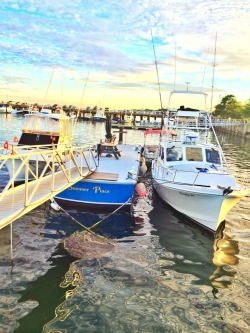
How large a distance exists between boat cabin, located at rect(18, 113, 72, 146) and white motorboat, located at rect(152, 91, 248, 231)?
24.8ft

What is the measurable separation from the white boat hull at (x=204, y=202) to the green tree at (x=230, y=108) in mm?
108782

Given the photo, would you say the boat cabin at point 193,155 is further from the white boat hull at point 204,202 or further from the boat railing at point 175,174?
the white boat hull at point 204,202

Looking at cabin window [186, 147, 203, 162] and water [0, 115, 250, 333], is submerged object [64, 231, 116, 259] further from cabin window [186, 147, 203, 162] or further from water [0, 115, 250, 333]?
cabin window [186, 147, 203, 162]

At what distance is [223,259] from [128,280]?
3500 mm

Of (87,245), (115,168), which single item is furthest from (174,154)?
(87,245)

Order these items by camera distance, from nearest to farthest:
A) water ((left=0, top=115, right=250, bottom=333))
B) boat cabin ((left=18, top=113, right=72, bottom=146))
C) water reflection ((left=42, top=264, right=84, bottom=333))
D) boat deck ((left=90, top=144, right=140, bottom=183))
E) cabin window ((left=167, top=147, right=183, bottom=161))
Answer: water reflection ((left=42, top=264, right=84, bottom=333)) < water ((left=0, top=115, right=250, bottom=333)) < boat deck ((left=90, top=144, right=140, bottom=183)) < cabin window ((left=167, top=147, right=183, bottom=161)) < boat cabin ((left=18, top=113, right=72, bottom=146))

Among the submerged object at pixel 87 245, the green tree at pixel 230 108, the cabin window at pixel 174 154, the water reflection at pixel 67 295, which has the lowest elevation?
the water reflection at pixel 67 295

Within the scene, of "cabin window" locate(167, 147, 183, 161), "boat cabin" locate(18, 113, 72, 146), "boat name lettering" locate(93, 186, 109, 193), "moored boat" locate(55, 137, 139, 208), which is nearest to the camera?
"moored boat" locate(55, 137, 139, 208)

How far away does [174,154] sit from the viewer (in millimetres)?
16203

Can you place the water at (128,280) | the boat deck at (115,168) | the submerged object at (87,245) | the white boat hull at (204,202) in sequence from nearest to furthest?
the water at (128,280), the submerged object at (87,245), the white boat hull at (204,202), the boat deck at (115,168)

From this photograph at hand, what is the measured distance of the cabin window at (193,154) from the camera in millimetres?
15859

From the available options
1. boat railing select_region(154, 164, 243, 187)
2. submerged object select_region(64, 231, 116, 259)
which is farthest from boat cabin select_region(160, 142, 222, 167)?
submerged object select_region(64, 231, 116, 259)

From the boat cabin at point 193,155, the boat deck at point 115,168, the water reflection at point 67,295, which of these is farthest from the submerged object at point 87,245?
the boat cabin at point 193,155

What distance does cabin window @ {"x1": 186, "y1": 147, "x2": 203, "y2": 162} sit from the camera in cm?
1586
